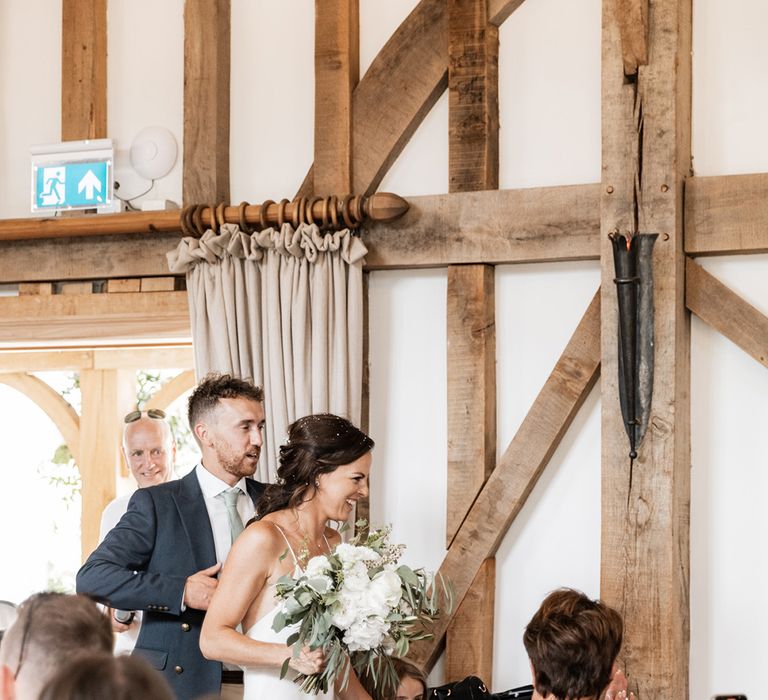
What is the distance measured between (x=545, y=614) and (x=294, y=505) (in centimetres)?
82

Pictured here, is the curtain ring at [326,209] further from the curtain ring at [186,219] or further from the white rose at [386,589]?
the white rose at [386,589]

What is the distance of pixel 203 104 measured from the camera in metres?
4.32

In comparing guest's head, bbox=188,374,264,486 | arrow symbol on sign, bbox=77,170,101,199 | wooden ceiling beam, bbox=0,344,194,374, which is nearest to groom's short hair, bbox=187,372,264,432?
guest's head, bbox=188,374,264,486

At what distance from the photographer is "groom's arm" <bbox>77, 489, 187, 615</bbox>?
3182 mm

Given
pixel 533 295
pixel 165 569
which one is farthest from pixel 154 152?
pixel 165 569

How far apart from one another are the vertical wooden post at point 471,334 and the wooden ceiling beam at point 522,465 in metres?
0.05

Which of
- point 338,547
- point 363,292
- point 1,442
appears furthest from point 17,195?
point 1,442

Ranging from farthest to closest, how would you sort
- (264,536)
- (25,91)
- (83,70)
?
(25,91) → (83,70) → (264,536)

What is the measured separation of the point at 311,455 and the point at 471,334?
0.94m

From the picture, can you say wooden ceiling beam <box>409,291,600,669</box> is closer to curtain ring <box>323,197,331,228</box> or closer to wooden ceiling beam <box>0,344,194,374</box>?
curtain ring <box>323,197,331,228</box>

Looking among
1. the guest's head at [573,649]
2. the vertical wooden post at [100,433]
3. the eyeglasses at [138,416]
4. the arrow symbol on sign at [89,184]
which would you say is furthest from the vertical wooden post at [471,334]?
the vertical wooden post at [100,433]

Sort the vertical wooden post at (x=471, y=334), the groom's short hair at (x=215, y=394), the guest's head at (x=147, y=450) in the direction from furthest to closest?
the guest's head at (x=147, y=450), the vertical wooden post at (x=471, y=334), the groom's short hair at (x=215, y=394)

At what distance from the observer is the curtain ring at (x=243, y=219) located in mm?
4094

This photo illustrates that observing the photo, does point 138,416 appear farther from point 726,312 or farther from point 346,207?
point 726,312
